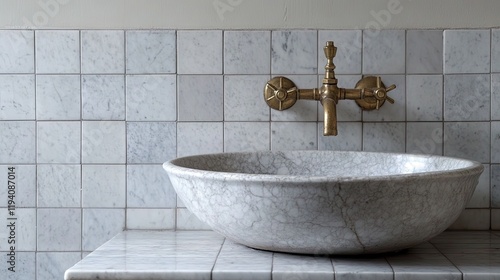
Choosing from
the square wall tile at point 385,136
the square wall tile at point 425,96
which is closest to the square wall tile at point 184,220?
the square wall tile at point 385,136

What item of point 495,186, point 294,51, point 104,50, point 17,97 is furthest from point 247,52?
point 495,186

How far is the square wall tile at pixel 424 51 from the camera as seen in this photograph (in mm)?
1605

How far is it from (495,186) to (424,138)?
0.66 feet

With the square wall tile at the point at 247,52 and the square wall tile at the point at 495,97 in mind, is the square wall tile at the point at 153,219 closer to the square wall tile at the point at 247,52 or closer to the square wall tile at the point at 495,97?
the square wall tile at the point at 247,52

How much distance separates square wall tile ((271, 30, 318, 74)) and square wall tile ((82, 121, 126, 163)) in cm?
40

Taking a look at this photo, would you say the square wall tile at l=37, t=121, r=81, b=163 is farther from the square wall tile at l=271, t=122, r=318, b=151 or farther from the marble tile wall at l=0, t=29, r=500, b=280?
the square wall tile at l=271, t=122, r=318, b=151

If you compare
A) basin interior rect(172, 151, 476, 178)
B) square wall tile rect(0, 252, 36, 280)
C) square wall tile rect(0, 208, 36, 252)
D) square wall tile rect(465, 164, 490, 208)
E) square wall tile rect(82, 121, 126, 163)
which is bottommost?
square wall tile rect(0, 252, 36, 280)

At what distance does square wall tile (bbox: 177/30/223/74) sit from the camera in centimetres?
162

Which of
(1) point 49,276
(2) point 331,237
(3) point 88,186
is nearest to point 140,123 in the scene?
(3) point 88,186

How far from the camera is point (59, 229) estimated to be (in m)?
1.64

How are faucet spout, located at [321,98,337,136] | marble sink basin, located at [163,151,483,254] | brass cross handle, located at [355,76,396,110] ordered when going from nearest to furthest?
marble sink basin, located at [163,151,483,254] < faucet spout, located at [321,98,337,136] < brass cross handle, located at [355,76,396,110]

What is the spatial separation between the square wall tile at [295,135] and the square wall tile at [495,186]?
16.5 inches

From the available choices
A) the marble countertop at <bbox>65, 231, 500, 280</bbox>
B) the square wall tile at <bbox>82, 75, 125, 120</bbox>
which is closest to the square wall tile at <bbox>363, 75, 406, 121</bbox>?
the marble countertop at <bbox>65, 231, 500, 280</bbox>

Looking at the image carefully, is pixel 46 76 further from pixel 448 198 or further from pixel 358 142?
pixel 448 198
